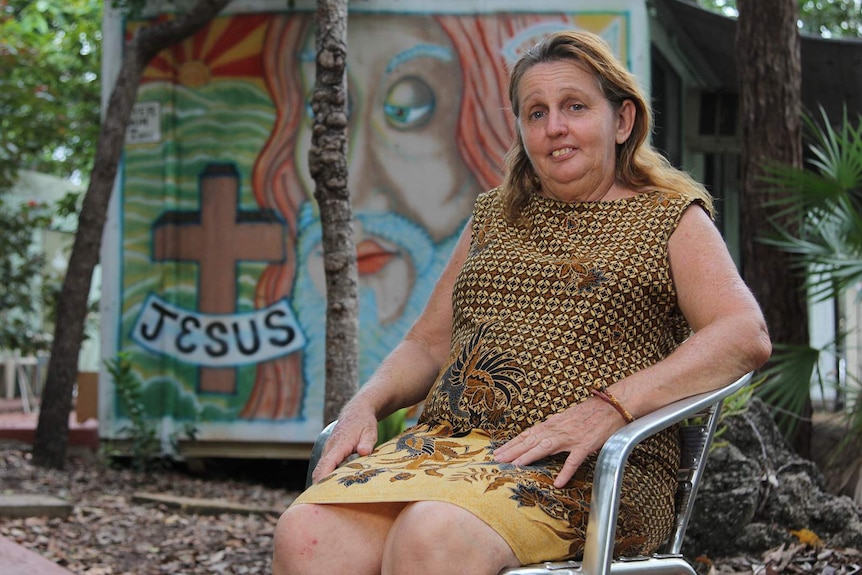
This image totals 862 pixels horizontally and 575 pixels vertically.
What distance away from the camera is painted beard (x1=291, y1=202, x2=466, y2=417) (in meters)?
6.94

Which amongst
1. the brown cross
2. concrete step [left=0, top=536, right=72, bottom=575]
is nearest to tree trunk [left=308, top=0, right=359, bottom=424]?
concrete step [left=0, top=536, right=72, bottom=575]

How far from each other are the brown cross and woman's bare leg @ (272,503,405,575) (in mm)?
5034

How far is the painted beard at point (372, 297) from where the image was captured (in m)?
6.94

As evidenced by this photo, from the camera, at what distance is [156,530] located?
16.5 ft

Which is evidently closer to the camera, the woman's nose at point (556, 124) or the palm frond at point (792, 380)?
the woman's nose at point (556, 124)

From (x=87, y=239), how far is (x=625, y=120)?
499 cm

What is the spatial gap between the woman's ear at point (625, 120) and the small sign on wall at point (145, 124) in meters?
5.21

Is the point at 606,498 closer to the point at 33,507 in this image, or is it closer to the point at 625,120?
the point at 625,120

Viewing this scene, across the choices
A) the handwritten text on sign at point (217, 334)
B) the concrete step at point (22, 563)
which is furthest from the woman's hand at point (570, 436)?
the handwritten text on sign at point (217, 334)

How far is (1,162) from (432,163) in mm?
6079

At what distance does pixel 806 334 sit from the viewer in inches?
217

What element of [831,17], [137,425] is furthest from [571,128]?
[831,17]

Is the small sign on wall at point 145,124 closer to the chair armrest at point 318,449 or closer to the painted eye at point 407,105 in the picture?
the painted eye at point 407,105

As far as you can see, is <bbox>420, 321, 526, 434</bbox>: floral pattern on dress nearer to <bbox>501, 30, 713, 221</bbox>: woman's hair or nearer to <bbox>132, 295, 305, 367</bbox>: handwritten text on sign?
<bbox>501, 30, 713, 221</bbox>: woman's hair
